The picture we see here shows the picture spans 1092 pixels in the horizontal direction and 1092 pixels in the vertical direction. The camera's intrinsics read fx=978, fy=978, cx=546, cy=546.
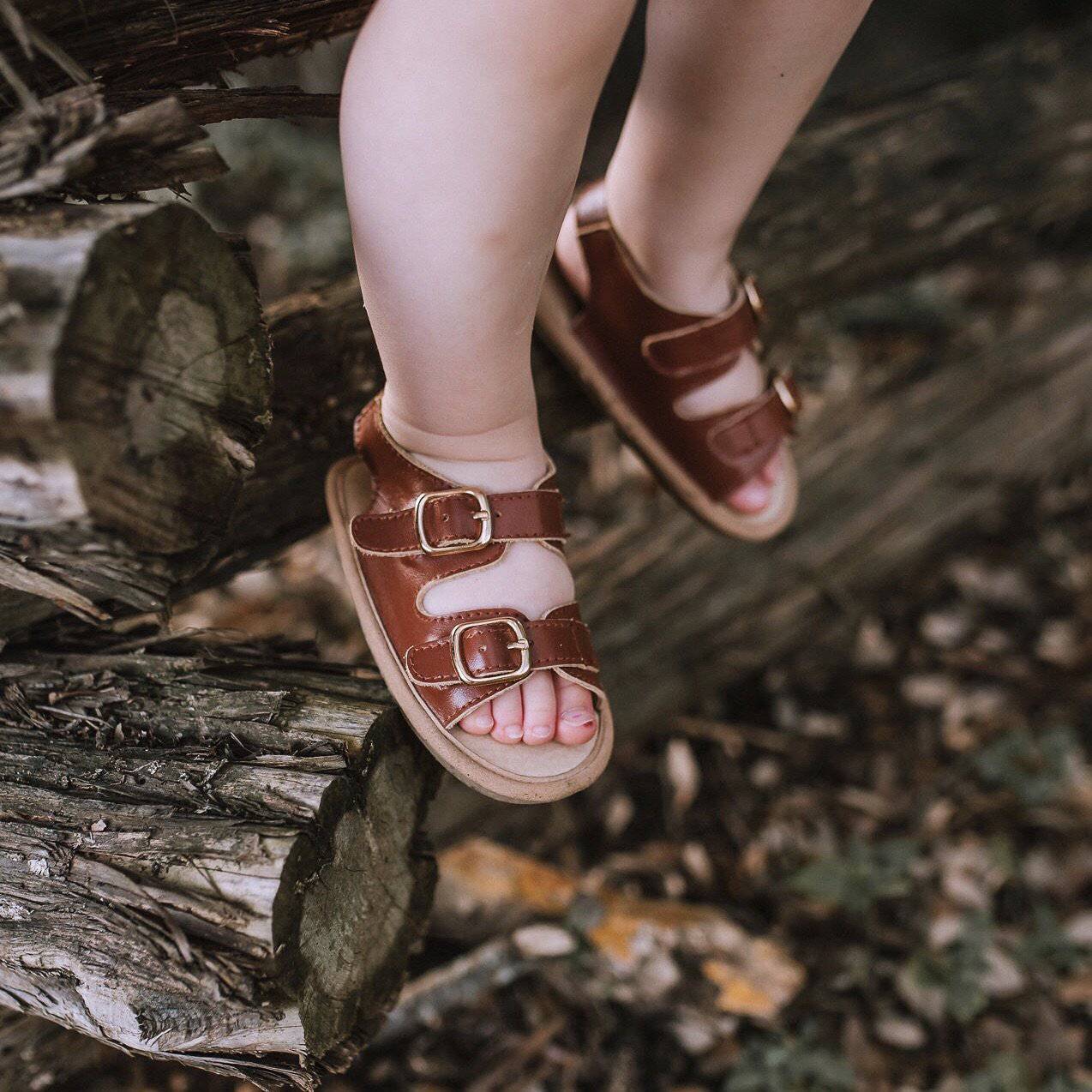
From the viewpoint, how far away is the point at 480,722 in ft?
3.52

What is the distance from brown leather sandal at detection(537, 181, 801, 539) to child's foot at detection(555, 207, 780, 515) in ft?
0.04

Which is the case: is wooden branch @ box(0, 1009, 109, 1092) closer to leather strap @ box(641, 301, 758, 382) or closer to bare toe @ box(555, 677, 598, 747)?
bare toe @ box(555, 677, 598, 747)

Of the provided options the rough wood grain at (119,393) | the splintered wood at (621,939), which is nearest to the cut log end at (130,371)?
the rough wood grain at (119,393)

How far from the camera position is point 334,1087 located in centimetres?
147

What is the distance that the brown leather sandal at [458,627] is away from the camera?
1.06 metres

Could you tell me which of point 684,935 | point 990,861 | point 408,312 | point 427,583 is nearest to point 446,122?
point 408,312

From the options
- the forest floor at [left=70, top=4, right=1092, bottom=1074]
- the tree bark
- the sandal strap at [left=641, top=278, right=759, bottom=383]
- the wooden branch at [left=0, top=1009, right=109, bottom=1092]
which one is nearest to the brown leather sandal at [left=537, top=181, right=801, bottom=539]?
the sandal strap at [left=641, top=278, right=759, bottom=383]

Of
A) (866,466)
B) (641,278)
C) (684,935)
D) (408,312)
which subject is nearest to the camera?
(408,312)

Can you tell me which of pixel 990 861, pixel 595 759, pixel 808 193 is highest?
pixel 808 193

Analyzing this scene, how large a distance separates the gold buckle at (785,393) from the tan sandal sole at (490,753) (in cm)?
56

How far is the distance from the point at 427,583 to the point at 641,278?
54 centimetres

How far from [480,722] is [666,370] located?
58 cm

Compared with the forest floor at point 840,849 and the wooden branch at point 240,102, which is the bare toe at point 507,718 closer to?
the forest floor at point 840,849

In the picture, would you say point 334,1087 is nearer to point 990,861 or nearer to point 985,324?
point 990,861
